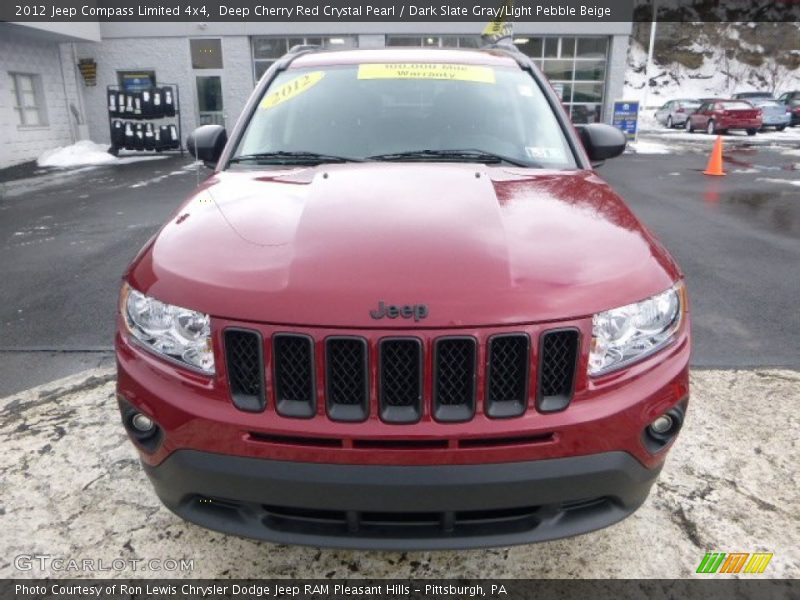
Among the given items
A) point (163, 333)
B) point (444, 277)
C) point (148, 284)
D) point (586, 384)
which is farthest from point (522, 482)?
point (148, 284)

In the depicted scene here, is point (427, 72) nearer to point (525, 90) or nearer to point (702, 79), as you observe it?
point (525, 90)

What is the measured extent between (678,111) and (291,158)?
35.7m

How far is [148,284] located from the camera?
192cm

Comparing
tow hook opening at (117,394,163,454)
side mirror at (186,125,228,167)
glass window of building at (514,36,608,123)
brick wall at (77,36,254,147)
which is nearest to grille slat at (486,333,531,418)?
tow hook opening at (117,394,163,454)

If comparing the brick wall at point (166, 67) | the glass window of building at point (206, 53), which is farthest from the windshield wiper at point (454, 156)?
the glass window of building at point (206, 53)

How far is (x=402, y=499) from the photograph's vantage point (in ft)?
5.54

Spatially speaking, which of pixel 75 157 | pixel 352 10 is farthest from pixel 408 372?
pixel 352 10

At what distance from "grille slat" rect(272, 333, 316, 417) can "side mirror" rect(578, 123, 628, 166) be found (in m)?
2.37

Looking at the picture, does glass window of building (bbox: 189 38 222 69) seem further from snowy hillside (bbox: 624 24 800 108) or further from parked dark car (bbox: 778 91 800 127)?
snowy hillside (bbox: 624 24 800 108)

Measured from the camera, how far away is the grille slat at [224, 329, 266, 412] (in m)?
1.72

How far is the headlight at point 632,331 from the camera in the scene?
1781 mm

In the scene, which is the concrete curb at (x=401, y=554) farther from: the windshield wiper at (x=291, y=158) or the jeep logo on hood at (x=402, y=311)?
the windshield wiper at (x=291, y=158)

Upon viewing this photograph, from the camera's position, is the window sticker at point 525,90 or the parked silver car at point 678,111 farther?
the parked silver car at point 678,111

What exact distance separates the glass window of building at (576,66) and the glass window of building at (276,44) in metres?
6.03
